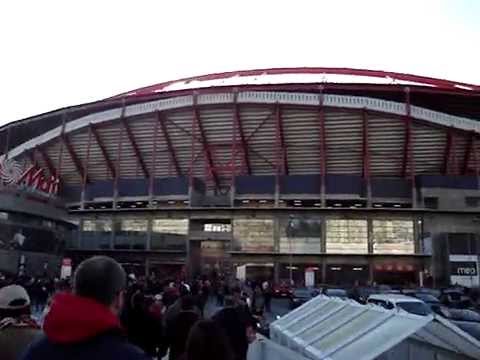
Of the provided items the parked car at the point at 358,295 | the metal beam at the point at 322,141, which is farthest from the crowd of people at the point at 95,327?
the metal beam at the point at 322,141

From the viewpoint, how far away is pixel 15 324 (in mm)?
3705

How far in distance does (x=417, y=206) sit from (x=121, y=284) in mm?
54227

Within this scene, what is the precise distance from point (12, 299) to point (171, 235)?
174 feet

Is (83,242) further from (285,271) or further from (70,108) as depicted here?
(285,271)

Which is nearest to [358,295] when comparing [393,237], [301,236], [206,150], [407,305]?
[407,305]

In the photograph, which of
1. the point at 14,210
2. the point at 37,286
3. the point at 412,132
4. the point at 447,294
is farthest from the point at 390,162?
the point at 37,286

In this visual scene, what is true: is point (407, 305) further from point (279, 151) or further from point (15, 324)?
point (279, 151)

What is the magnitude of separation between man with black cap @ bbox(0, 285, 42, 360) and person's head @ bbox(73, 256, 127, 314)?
1.02m

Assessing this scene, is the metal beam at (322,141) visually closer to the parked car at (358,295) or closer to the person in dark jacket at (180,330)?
the parked car at (358,295)

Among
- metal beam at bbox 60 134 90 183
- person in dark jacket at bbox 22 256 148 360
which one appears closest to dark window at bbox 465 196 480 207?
metal beam at bbox 60 134 90 183

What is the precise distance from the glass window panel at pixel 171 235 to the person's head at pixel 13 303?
52.0 metres

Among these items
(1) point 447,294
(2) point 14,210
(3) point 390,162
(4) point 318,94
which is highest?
(4) point 318,94

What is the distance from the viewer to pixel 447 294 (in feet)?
98.0

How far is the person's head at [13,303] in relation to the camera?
3.86m
